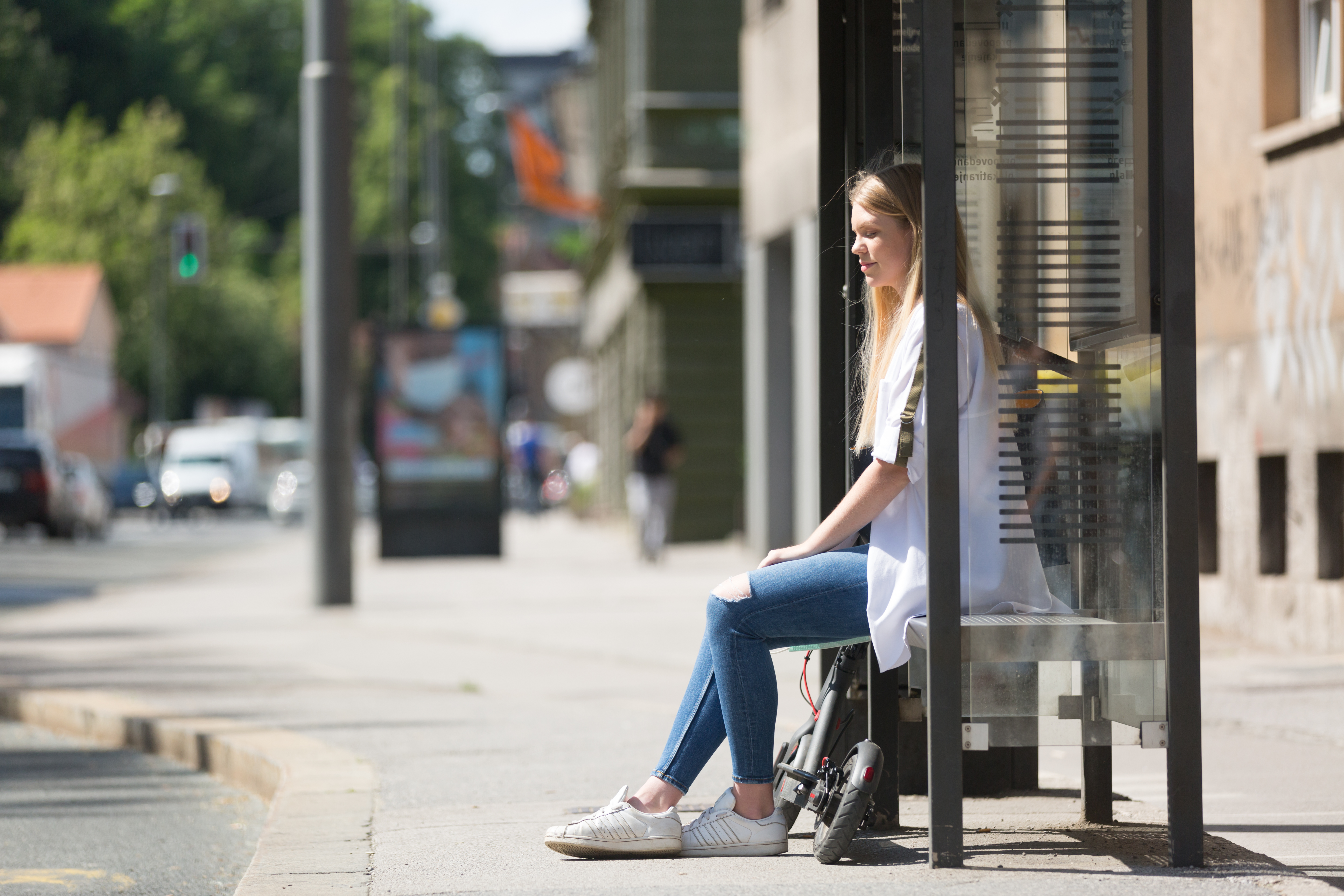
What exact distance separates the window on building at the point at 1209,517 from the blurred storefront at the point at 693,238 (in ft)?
40.0

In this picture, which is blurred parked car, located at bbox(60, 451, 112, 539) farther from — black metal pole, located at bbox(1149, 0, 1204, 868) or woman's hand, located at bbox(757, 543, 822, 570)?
black metal pole, located at bbox(1149, 0, 1204, 868)

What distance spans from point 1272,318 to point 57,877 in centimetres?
721

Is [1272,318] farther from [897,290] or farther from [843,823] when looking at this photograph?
[843,823]

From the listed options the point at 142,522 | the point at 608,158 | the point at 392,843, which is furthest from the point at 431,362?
the point at 142,522

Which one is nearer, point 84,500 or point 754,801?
point 754,801

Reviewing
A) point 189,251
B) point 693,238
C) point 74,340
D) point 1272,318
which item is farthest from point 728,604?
point 74,340

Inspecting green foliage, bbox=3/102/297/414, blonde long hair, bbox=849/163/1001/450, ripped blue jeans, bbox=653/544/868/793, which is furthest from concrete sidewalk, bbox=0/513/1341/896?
green foliage, bbox=3/102/297/414

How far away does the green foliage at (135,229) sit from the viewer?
188 ft

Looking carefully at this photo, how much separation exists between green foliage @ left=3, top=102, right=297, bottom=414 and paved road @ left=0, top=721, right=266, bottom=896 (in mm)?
51968

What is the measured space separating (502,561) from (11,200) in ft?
150

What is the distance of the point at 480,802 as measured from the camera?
19.2 feet

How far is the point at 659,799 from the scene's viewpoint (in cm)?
476

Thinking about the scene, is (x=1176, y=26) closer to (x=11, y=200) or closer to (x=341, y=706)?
(x=341, y=706)

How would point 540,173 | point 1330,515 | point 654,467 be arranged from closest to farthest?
point 1330,515 → point 654,467 → point 540,173
